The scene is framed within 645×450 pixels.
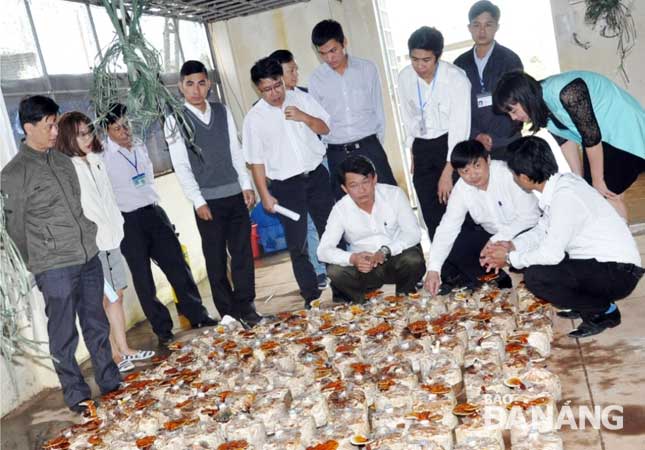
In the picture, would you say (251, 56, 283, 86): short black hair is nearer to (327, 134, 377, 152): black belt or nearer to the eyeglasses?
the eyeglasses

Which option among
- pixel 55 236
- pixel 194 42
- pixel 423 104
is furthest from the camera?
pixel 194 42

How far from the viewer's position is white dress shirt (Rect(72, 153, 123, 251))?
12.6 ft

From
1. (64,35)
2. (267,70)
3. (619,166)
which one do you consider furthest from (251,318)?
(64,35)

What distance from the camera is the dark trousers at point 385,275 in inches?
162

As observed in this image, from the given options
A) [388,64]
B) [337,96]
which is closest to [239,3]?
[388,64]

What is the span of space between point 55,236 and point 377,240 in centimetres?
174

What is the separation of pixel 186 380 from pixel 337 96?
7.30ft

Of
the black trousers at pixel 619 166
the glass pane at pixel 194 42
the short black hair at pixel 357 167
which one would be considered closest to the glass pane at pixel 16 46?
the short black hair at pixel 357 167

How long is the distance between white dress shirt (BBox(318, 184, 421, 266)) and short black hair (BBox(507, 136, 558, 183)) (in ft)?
3.91

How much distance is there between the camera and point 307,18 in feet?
26.1

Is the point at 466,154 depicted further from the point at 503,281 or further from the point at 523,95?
the point at 503,281

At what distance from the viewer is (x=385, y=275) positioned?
418 centimetres

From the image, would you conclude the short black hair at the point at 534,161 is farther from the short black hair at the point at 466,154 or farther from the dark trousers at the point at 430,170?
the dark trousers at the point at 430,170

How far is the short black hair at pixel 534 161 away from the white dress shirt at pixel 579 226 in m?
0.06
